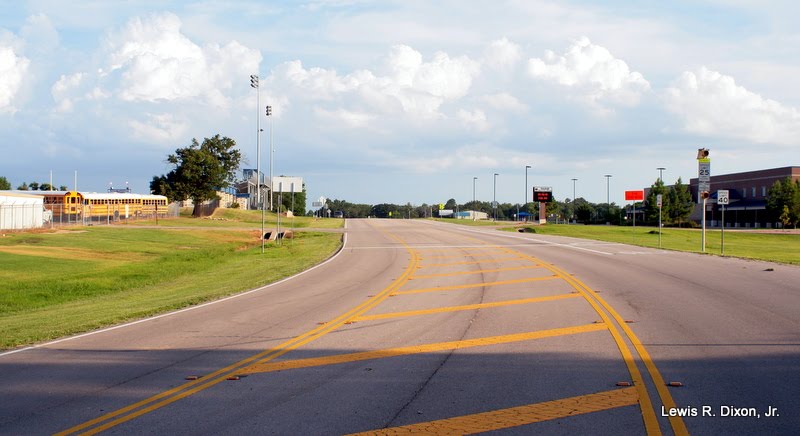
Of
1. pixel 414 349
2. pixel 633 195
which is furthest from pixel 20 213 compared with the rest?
pixel 633 195

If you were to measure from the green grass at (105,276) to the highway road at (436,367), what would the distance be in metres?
2.17

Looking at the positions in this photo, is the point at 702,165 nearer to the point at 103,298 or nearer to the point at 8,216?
the point at 103,298

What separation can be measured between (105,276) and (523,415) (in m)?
24.8

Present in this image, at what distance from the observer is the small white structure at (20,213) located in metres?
48.9

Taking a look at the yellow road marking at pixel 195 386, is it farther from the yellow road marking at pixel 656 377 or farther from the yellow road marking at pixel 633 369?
the yellow road marking at pixel 656 377

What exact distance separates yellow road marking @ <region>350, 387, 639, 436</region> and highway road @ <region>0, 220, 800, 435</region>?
0.02 m

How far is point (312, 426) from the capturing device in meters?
6.61

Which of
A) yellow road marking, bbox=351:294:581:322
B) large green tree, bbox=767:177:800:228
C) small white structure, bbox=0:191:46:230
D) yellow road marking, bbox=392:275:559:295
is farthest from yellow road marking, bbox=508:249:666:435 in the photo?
large green tree, bbox=767:177:800:228

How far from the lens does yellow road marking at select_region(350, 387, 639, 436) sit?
254 inches

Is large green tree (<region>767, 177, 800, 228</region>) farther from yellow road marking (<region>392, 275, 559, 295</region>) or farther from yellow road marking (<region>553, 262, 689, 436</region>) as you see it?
yellow road marking (<region>553, 262, 689, 436</region>)

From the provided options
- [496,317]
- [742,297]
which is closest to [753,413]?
[496,317]

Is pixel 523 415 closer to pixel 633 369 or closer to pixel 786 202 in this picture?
pixel 633 369

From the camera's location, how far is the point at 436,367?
8.95 meters

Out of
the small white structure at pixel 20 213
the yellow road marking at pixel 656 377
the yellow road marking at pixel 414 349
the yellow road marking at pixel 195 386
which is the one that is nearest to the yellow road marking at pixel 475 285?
the yellow road marking at pixel 195 386
